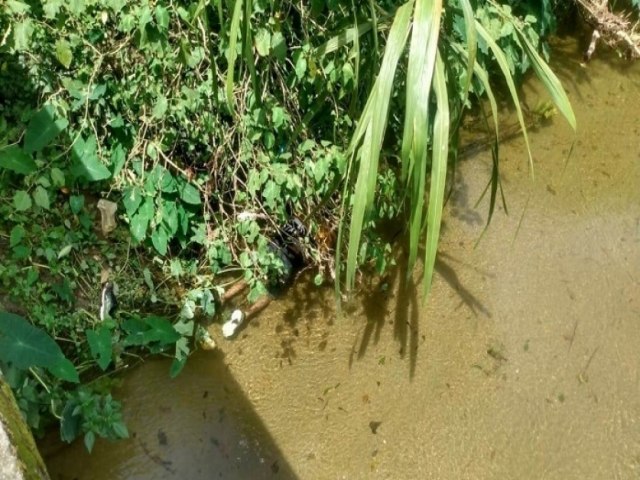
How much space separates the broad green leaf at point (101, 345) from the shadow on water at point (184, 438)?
28 centimetres

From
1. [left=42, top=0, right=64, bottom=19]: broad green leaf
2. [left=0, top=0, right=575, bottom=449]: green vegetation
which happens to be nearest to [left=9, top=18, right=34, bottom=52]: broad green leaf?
[left=0, top=0, right=575, bottom=449]: green vegetation

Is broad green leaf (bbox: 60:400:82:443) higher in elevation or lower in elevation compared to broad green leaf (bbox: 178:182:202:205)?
lower

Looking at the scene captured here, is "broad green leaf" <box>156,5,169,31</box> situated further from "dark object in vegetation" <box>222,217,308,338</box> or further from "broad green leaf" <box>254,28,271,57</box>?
"dark object in vegetation" <box>222,217,308,338</box>

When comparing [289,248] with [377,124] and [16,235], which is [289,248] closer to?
[16,235]

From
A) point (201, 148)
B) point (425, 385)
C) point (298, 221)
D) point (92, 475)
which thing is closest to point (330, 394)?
point (425, 385)

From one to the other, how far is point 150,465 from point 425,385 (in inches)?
40.0

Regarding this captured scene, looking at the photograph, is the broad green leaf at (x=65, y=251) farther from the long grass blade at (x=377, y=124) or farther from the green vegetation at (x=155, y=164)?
the long grass blade at (x=377, y=124)

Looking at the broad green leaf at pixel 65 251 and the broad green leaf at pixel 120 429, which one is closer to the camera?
the broad green leaf at pixel 120 429

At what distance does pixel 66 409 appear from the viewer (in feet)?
7.02

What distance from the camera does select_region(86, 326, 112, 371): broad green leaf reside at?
2174 mm

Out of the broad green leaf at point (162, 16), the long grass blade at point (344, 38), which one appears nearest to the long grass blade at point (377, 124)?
the long grass blade at point (344, 38)

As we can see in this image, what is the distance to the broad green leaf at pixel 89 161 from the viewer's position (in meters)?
2.34

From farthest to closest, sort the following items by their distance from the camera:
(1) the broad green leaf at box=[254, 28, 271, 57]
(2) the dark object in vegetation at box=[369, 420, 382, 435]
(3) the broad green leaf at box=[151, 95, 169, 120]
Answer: (2) the dark object in vegetation at box=[369, 420, 382, 435] → (3) the broad green leaf at box=[151, 95, 169, 120] → (1) the broad green leaf at box=[254, 28, 271, 57]

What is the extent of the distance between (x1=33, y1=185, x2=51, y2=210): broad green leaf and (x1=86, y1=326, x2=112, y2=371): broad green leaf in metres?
0.47
